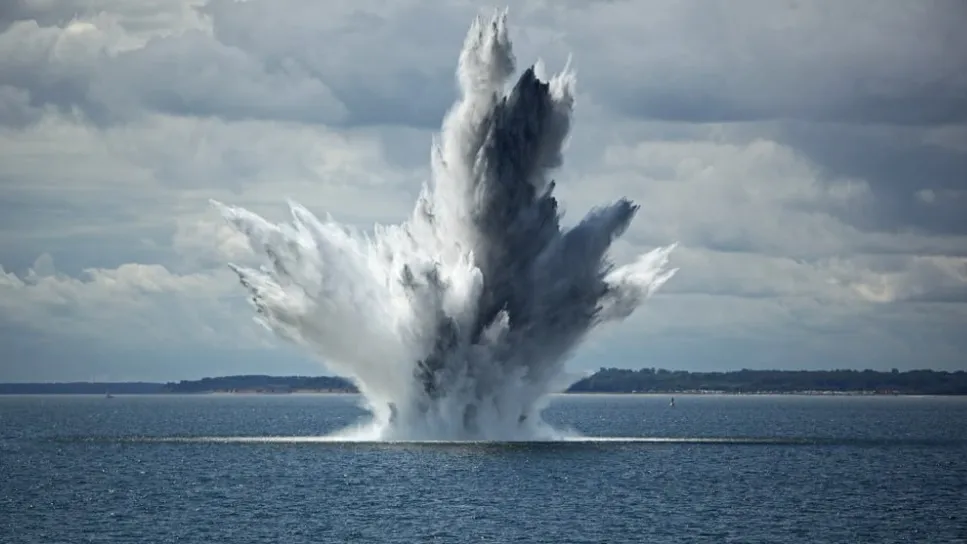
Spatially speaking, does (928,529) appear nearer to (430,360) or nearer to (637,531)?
(637,531)

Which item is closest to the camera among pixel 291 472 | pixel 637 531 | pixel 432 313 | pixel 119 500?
pixel 637 531

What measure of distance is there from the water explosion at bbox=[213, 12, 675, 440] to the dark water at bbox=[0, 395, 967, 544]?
4820 mm

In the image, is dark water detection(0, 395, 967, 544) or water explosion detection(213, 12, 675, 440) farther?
water explosion detection(213, 12, 675, 440)

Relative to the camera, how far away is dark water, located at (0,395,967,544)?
236 ft

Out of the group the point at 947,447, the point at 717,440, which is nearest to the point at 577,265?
the point at 717,440

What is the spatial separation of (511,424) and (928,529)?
43113 mm

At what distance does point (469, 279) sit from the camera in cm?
10688

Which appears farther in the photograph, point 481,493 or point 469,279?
point 469,279

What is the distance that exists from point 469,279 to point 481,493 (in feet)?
78.3

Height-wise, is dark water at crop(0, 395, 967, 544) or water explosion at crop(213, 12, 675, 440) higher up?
water explosion at crop(213, 12, 675, 440)

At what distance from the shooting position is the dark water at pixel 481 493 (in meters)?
71.9

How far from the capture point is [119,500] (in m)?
84.2

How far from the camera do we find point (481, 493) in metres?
86.5

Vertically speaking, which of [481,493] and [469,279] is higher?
[469,279]
